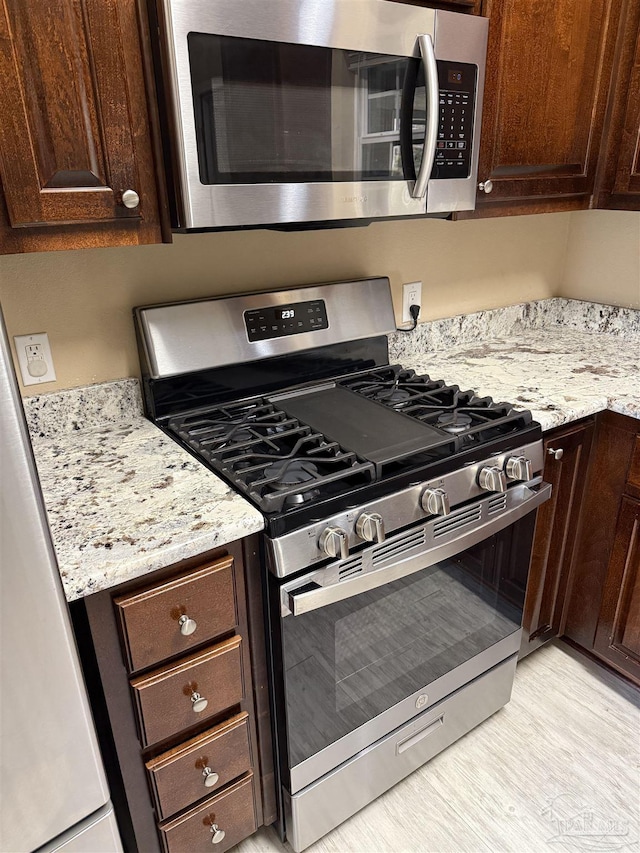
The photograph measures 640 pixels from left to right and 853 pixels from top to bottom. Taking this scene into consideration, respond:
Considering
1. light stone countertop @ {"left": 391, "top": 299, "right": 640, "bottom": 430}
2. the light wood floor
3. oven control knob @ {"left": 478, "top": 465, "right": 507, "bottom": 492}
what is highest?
light stone countertop @ {"left": 391, "top": 299, "right": 640, "bottom": 430}

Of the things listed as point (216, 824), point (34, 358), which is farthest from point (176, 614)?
point (34, 358)

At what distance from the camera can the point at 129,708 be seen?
3.37 feet

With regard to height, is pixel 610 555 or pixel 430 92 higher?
pixel 430 92

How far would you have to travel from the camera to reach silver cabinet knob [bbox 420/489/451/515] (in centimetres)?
117

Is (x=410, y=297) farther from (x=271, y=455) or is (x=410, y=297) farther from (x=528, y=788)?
(x=528, y=788)

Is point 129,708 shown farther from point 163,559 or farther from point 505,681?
point 505,681

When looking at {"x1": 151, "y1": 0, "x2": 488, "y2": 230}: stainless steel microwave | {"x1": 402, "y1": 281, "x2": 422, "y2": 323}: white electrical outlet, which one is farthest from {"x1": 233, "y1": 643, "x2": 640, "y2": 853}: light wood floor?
{"x1": 151, "y1": 0, "x2": 488, "y2": 230}: stainless steel microwave

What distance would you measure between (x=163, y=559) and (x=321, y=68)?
919mm

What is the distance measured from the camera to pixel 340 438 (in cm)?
128

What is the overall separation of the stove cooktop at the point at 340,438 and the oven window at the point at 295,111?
0.51 metres

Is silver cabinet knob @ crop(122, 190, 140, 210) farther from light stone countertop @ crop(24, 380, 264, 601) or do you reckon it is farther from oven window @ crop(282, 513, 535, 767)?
oven window @ crop(282, 513, 535, 767)

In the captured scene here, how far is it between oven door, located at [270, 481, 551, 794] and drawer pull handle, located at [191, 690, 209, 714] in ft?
0.51

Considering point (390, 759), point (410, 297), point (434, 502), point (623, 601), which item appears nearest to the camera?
point (434, 502)

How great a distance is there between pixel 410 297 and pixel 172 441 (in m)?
0.91
